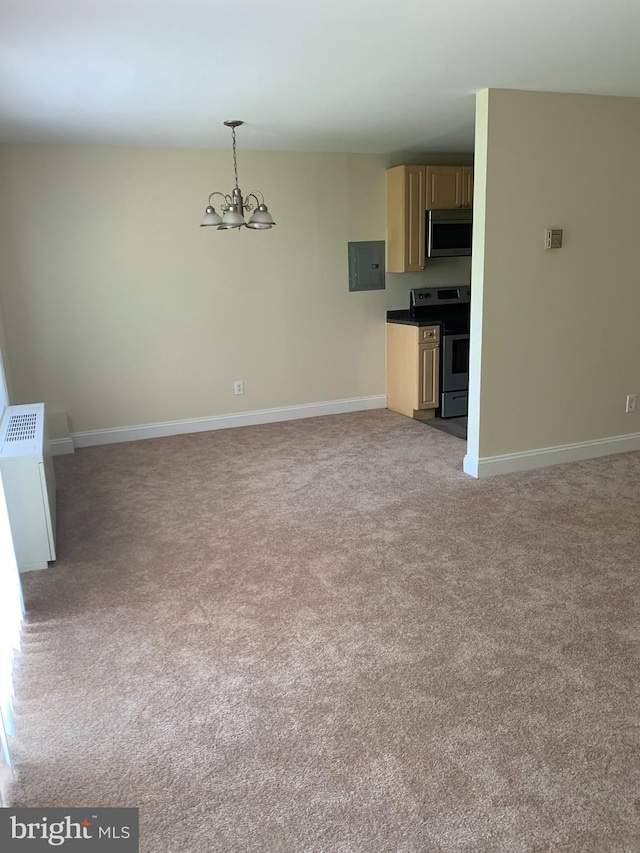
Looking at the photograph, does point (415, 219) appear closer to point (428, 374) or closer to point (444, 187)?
point (444, 187)

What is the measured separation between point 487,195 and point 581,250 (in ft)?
2.79

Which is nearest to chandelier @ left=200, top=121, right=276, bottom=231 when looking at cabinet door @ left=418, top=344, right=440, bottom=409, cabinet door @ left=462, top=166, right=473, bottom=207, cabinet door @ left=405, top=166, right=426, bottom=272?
cabinet door @ left=405, top=166, right=426, bottom=272

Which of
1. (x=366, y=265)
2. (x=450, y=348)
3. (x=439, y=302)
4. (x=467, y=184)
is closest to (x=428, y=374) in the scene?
(x=450, y=348)

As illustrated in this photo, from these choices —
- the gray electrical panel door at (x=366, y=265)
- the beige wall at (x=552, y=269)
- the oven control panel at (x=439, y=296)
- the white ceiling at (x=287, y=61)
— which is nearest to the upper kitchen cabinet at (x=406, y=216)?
the gray electrical panel door at (x=366, y=265)

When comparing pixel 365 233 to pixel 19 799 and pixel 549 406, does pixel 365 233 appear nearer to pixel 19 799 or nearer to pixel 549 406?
pixel 549 406

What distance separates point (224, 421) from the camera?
5703 mm

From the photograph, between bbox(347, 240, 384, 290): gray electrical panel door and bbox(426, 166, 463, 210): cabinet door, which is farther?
bbox(347, 240, 384, 290): gray electrical panel door

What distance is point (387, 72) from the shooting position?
3.14 meters

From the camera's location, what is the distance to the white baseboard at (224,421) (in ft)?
17.4

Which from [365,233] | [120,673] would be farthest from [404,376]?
[120,673]

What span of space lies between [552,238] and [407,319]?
1954 millimetres

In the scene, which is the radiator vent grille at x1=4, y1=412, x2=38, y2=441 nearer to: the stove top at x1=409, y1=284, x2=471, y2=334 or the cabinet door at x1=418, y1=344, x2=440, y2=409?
the cabinet door at x1=418, y1=344, x2=440, y2=409

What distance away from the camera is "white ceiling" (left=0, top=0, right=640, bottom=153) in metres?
2.34

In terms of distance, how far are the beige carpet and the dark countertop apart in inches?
74.0
